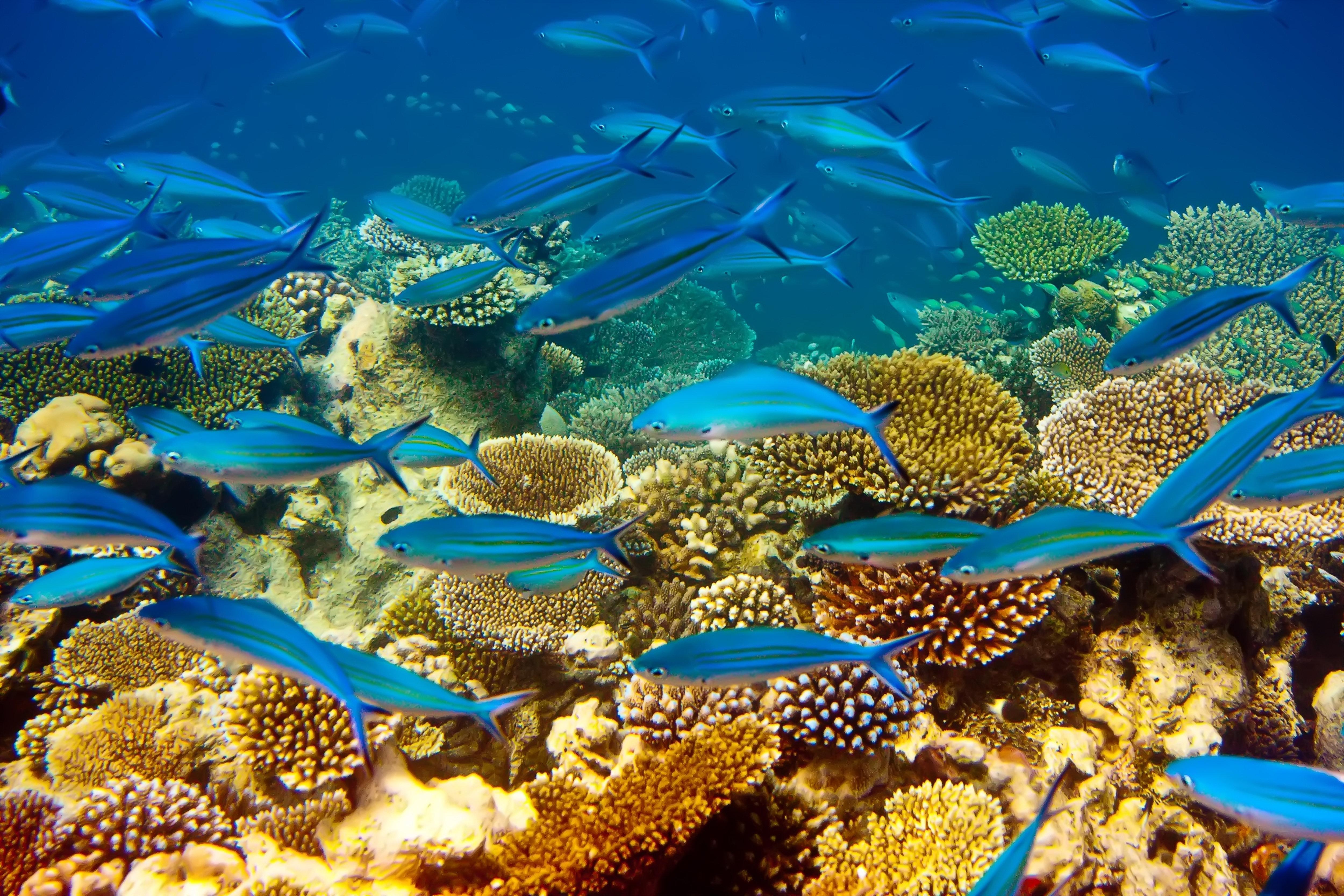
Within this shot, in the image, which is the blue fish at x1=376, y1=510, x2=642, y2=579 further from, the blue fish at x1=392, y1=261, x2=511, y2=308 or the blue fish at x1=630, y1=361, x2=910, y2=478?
the blue fish at x1=392, y1=261, x2=511, y2=308

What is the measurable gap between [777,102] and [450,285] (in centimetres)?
420

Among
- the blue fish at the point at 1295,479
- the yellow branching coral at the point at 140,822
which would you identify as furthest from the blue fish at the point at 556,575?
the blue fish at the point at 1295,479

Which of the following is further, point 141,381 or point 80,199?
point 80,199

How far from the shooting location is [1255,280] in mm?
8039

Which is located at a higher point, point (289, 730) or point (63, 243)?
point (63, 243)

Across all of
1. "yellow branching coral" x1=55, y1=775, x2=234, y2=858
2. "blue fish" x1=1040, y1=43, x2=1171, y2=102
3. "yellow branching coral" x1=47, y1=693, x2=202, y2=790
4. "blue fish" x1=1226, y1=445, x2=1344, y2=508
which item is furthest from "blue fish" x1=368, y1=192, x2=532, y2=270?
"blue fish" x1=1040, y1=43, x2=1171, y2=102

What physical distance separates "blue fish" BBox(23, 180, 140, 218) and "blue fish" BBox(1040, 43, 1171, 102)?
418 inches

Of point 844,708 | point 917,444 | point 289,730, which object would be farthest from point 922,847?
point 289,730

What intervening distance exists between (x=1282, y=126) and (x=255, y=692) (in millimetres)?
73070

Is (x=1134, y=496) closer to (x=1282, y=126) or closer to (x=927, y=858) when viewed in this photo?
(x=927, y=858)

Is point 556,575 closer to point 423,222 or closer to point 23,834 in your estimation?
point 423,222

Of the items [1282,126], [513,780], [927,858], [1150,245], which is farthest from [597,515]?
[1282,126]

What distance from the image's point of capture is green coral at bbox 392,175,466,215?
15789 millimetres

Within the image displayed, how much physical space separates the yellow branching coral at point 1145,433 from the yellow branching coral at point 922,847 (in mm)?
2123
